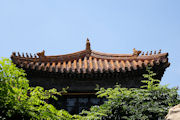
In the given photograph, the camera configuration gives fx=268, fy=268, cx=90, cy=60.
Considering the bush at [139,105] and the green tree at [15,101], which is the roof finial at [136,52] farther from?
the green tree at [15,101]

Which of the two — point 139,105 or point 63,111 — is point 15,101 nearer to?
point 63,111

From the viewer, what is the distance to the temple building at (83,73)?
9.43 metres

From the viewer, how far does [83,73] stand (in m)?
9.45

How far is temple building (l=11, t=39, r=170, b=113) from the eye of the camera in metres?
9.43

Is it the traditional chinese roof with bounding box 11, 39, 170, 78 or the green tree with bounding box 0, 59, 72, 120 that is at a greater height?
the traditional chinese roof with bounding box 11, 39, 170, 78

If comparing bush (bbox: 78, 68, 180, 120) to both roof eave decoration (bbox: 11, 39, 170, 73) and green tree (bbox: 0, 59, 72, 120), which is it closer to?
green tree (bbox: 0, 59, 72, 120)

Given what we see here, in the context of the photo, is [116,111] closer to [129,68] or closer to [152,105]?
[152,105]

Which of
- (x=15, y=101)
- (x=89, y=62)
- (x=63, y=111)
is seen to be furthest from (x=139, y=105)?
(x=89, y=62)

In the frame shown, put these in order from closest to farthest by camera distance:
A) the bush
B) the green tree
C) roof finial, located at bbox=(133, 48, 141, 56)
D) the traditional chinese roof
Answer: the green tree → the bush → the traditional chinese roof → roof finial, located at bbox=(133, 48, 141, 56)

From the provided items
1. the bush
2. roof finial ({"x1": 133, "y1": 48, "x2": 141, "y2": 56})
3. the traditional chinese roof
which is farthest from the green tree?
roof finial ({"x1": 133, "y1": 48, "x2": 141, "y2": 56})

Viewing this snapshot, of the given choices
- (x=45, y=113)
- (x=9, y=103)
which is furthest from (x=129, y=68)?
(x=9, y=103)

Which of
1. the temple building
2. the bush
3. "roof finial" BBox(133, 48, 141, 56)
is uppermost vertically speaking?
"roof finial" BBox(133, 48, 141, 56)

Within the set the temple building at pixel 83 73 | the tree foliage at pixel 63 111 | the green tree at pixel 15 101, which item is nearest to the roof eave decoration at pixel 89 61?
the temple building at pixel 83 73

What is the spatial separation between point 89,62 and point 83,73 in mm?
1212
